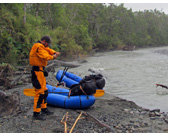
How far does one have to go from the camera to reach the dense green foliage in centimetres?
1309

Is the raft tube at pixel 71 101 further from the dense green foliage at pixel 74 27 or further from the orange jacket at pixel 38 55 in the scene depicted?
the dense green foliage at pixel 74 27

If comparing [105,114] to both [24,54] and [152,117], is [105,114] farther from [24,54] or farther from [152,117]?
[24,54]

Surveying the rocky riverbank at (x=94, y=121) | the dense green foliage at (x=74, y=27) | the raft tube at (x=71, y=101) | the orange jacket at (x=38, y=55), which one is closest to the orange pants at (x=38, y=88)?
the orange jacket at (x=38, y=55)

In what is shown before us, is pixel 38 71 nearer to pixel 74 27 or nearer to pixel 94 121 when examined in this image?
pixel 94 121

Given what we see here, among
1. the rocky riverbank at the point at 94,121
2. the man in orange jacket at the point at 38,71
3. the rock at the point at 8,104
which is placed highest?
the man in orange jacket at the point at 38,71

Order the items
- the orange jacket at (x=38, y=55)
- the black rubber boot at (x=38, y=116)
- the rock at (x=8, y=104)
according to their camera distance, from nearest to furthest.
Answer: the orange jacket at (x=38, y=55)
the black rubber boot at (x=38, y=116)
the rock at (x=8, y=104)

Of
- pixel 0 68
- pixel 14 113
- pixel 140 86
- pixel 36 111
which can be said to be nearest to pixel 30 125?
pixel 36 111

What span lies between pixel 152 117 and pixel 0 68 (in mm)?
6021

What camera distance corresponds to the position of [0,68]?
7.48 m

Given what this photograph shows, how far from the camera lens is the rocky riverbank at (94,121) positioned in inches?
152

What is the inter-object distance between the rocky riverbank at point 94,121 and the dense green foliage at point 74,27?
25.9 feet

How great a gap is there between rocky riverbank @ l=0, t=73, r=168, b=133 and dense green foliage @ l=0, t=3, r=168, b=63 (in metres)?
7.89

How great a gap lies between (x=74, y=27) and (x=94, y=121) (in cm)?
2519

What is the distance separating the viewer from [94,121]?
4.22 metres
